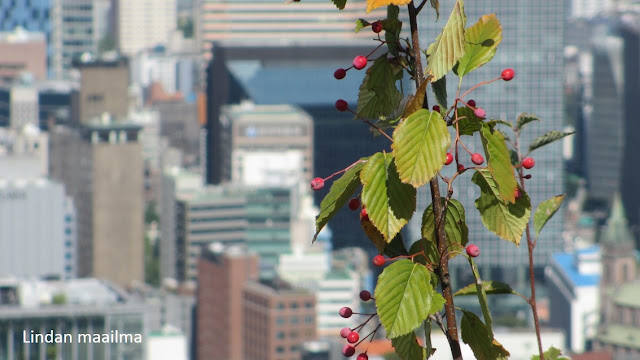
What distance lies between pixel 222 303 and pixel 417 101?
11364 centimetres

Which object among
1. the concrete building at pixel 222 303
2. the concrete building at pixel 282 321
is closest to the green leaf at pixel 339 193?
the concrete building at pixel 282 321

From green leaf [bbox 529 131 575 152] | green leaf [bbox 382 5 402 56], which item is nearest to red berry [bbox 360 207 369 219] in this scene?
green leaf [bbox 382 5 402 56]

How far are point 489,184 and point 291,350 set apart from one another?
10148 centimetres

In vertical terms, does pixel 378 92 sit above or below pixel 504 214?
above

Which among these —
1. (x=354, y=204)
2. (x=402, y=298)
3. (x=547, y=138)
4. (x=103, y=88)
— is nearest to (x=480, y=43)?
(x=354, y=204)

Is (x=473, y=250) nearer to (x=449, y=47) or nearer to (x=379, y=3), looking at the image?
(x=449, y=47)

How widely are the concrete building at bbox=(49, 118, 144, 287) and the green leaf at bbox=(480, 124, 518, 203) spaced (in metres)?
145

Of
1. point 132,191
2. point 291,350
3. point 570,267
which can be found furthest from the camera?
point 132,191

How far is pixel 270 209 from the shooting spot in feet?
470

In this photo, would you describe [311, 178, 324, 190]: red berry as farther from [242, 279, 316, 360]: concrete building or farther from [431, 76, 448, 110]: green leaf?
[242, 279, 316, 360]: concrete building

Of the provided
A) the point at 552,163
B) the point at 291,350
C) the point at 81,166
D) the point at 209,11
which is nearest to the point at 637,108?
the point at 552,163

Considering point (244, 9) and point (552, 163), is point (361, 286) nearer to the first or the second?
point (552, 163)

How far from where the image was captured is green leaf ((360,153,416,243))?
154 inches

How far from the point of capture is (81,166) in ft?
534
